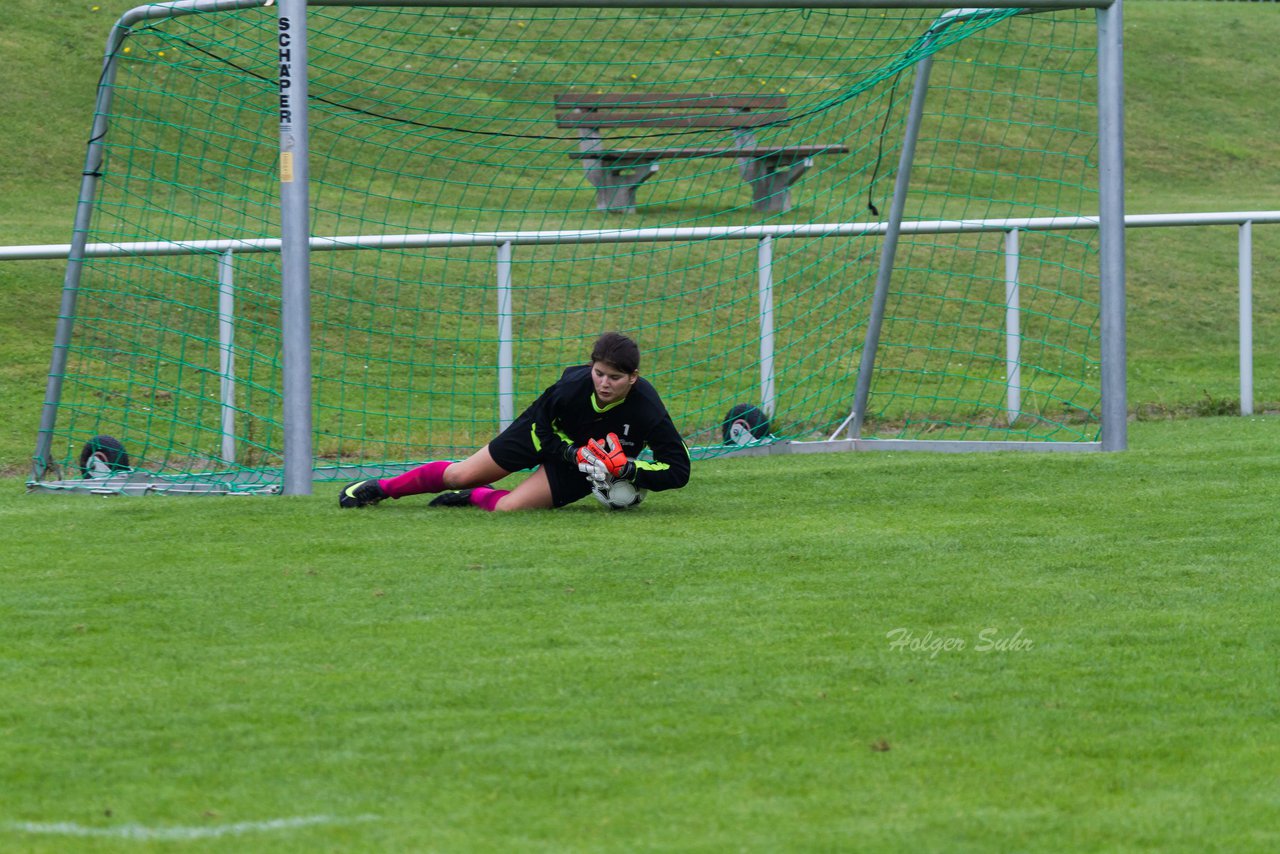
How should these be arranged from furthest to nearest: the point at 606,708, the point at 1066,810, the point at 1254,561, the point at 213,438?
1. the point at 213,438
2. the point at 1254,561
3. the point at 606,708
4. the point at 1066,810

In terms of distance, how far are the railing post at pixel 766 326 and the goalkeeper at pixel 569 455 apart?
2897 millimetres

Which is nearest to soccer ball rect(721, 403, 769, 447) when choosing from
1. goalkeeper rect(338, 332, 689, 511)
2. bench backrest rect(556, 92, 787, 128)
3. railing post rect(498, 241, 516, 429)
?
railing post rect(498, 241, 516, 429)

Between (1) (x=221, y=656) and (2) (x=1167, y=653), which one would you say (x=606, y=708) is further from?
(2) (x=1167, y=653)

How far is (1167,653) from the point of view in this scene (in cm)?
448

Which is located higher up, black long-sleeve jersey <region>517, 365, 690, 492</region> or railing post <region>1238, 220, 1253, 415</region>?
railing post <region>1238, 220, 1253, 415</region>

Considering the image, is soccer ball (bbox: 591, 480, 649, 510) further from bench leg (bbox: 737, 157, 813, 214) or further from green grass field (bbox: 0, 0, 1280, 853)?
bench leg (bbox: 737, 157, 813, 214)

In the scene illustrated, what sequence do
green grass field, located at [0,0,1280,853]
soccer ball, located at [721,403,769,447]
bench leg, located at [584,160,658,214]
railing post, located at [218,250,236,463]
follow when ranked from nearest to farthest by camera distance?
1. green grass field, located at [0,0,1280,853]
2. railing post, located at [218,250,236,463]
3. soccer ball, located at [721,403,769,447]
4. bench leg, located at [584,160,658,214]

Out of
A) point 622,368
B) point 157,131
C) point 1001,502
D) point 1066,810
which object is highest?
point 157,131

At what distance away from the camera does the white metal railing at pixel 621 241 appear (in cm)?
873

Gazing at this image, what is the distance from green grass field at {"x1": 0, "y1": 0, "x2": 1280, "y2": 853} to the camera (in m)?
3.28

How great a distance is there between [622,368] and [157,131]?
4.99 meters

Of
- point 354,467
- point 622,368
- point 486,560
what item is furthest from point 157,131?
point 486,560

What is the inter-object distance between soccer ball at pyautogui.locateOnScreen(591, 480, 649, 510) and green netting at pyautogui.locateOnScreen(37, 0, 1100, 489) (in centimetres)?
179

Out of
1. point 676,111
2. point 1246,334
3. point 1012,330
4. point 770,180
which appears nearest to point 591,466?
point 1012,330
